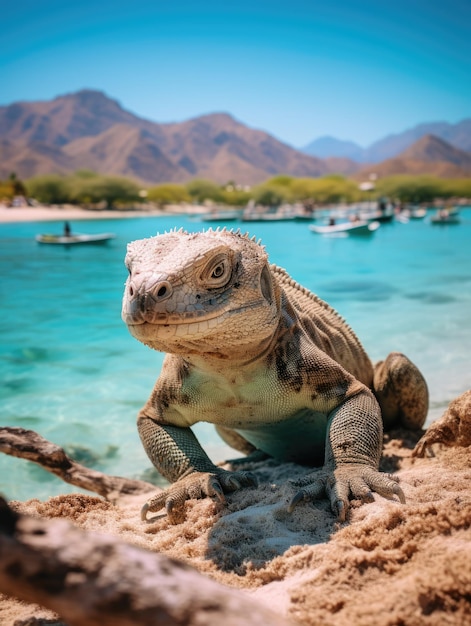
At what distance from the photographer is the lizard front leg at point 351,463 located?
9.89 ft

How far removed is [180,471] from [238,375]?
0.80 m

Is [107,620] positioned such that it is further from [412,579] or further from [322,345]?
[322,345]

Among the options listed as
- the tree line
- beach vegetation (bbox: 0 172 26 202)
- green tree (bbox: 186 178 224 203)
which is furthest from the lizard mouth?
green tree (bbox: 186 178 224 203)

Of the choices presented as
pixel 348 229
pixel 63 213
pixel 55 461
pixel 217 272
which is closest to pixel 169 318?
pixel 217 272

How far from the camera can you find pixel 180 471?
3705 mm

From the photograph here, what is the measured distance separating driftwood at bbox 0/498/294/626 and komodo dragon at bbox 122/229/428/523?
4.27 feet

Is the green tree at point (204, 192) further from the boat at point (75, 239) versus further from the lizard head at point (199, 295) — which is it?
the lizard head at point (199, 295)

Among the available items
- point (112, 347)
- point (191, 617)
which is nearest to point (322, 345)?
point (191, 617)

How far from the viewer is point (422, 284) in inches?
852

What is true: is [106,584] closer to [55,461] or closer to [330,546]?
[330,546]

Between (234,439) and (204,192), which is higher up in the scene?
(204,192)

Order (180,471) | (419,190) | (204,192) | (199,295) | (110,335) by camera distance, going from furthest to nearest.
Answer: (204,192) → (419,190) → (110,335) → (180,471) → (199,295)

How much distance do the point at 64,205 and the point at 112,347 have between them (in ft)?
256

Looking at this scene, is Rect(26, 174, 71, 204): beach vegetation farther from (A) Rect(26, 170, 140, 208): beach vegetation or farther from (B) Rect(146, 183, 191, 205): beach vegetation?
(B) Rect(146, 183, 191, 205): beach vegetation
